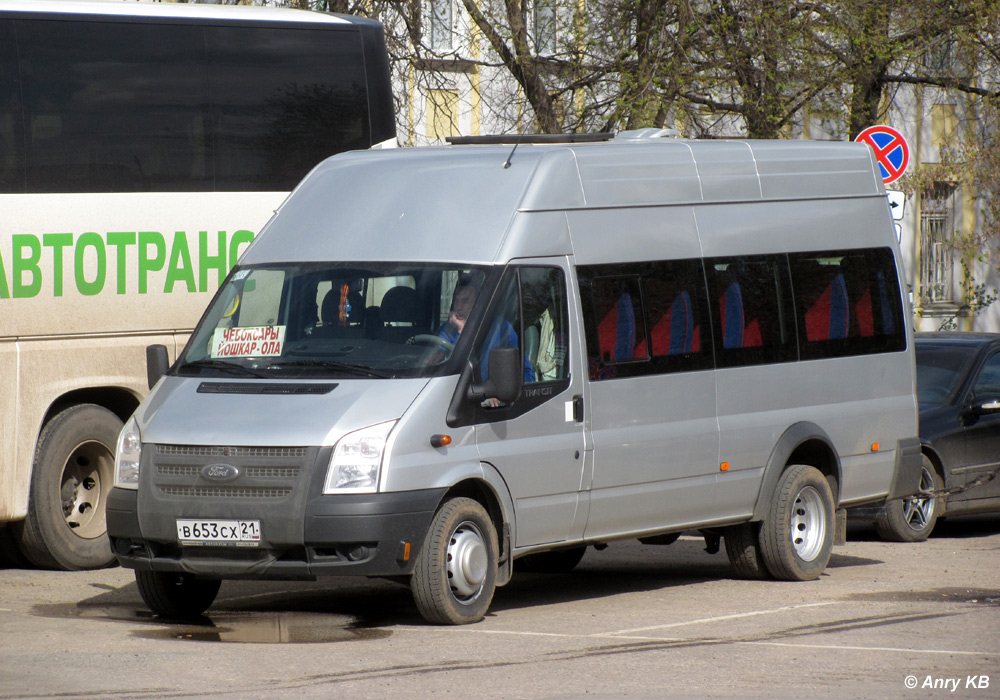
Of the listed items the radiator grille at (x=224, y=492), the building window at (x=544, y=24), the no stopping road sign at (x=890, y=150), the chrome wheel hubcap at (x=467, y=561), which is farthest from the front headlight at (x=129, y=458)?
the building window at (x=544, y=24)

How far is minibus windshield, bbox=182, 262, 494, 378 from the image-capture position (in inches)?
364

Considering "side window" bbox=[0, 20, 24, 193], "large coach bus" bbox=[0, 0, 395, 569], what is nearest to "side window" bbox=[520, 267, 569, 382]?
"large coach bus" bbox=[0, 0, 395, 569]

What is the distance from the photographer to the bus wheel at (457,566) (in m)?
8.95

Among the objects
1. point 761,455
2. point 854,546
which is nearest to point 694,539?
point 854,546

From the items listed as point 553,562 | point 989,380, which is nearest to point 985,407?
point 989,380

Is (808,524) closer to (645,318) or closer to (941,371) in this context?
(645,318)

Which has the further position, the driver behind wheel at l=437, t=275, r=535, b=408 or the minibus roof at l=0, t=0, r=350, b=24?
the minibus roof at l=0, t=0, r=350, b=24

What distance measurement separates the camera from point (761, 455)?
36.0 feet

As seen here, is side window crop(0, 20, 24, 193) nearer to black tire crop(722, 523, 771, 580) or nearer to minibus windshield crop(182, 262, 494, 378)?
minibus windshield crop(182, 262, 494, 378)

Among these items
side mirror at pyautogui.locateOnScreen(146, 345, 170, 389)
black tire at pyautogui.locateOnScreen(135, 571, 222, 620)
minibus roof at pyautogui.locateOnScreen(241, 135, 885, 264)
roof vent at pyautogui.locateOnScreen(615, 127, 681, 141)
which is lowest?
black tire at pyautogui.locateOnScreen(135, 571, 222, 620)

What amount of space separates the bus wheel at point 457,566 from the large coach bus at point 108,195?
3.80 m

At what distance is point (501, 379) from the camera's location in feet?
29.8

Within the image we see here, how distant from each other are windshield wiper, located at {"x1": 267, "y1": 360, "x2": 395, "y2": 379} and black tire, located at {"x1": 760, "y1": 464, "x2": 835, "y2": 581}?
3.16 metres

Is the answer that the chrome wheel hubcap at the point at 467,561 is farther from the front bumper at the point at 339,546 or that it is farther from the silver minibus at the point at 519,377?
the front bumper at the point at 339,546
